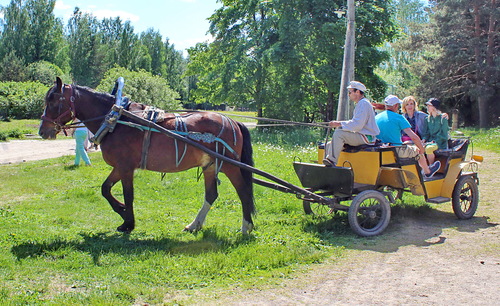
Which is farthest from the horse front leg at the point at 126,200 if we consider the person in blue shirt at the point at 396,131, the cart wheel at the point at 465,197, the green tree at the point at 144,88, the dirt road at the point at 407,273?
the green tree at the point at 144,88

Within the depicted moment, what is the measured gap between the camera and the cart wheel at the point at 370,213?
23.1 feet

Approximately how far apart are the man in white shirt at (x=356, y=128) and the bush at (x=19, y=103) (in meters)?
31.8

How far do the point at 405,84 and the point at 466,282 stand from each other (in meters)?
35.1

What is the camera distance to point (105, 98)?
23.7ft

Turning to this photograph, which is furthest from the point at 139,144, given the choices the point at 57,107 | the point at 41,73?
the point at 41,73

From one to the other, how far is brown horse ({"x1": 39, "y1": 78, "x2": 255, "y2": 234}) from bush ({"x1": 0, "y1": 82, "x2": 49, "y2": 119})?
98.5 ft

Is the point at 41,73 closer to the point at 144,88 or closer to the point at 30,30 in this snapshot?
the point at 30,30

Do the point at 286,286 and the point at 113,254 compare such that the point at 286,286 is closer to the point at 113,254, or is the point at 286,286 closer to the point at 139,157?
the point at 113,254

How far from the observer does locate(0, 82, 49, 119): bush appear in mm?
34247

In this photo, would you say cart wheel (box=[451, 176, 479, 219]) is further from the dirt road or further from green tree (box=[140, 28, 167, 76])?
green tree (box=[140, 28, 167, 76])

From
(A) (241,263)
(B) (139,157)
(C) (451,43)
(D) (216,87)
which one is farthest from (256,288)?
(C) (451,43)

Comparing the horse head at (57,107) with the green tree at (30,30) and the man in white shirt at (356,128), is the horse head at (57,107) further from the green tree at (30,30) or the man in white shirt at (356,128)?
the green tree at (30,30)

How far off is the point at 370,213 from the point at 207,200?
8.34 ft

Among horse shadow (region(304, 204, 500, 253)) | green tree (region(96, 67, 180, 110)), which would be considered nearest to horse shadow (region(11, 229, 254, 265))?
horse shadow (region(304, 204, 500, 253))
